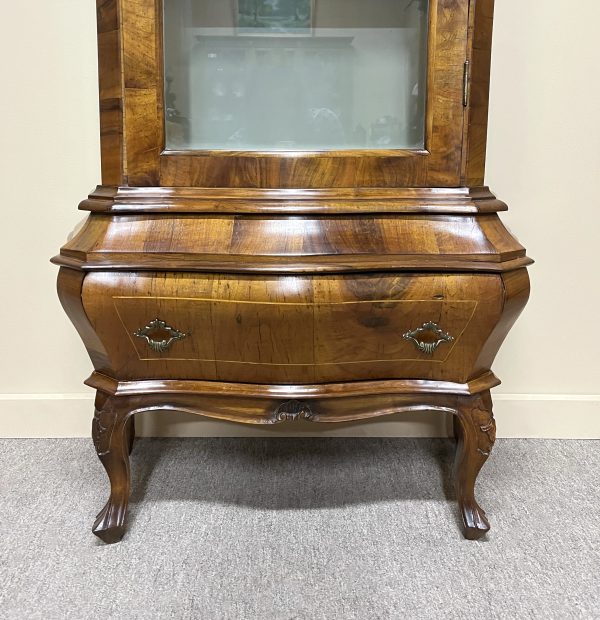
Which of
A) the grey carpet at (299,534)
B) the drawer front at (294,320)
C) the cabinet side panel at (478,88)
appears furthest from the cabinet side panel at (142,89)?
the grey carpet at (299,534)

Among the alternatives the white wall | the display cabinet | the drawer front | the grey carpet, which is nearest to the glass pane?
the display cabinet

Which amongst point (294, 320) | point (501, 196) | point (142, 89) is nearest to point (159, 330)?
point (294, 320)

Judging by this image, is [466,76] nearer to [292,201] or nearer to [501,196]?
[292,201]

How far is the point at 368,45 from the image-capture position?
1.10 meters

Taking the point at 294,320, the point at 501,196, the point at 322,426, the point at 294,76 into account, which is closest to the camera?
the point at 294,320

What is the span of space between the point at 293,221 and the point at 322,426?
0.68 m

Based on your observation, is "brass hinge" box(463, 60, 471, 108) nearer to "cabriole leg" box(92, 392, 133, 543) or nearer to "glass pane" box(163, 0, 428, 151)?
"glass pane" box(163, 0, 428, 151)

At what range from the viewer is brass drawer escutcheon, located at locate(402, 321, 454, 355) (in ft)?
3.34

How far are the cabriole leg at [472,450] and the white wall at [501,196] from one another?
411mm

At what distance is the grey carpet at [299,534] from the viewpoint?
3.25 ft

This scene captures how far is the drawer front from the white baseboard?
0.54 meters

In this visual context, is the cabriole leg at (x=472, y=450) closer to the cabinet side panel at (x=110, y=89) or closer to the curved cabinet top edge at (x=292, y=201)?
the curved cabinet top edge at (x=292, y=201)

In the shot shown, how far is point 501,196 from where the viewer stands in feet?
4.78

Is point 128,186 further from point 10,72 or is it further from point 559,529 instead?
point 559,529
